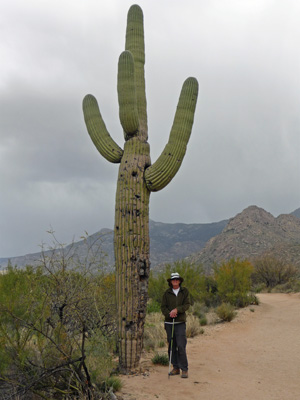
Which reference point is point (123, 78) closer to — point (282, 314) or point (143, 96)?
point (143, 96)

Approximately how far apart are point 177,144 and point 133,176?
114 centimetres

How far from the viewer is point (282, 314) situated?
13.6 m

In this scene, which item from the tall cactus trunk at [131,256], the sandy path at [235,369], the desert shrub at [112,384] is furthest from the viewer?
the tall cactus trunk at [131,256]

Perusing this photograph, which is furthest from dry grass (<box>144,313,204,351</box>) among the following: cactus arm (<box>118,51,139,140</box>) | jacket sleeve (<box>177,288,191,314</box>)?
cactus arm (<box>118,51,139,140</box>)

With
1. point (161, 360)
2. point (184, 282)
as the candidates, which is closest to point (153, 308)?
point (184, 282)

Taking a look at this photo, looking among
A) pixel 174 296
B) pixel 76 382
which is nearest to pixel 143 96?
pixel 174 296

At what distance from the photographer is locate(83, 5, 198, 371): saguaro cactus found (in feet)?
20.4

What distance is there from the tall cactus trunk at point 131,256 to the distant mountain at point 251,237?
38.6 metres

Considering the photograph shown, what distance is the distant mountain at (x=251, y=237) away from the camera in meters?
49.6

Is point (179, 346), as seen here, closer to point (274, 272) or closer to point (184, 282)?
point (184, 282)

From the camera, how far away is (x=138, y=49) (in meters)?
8.15

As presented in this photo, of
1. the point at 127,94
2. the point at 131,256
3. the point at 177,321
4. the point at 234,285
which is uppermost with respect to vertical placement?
the point at 127,94

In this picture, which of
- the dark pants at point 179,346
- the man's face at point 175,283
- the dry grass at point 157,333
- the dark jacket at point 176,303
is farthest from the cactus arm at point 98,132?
the dry grass at point 157,333

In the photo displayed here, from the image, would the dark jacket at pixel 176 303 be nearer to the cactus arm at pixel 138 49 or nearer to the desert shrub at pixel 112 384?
the desert shrub at pixel 112 384
